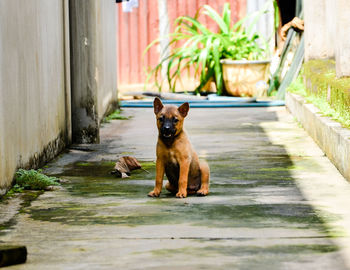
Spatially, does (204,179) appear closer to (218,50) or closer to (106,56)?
(106,56)

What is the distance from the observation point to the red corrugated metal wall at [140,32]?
1490 centimetres

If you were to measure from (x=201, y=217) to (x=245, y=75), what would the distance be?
27.3 feet

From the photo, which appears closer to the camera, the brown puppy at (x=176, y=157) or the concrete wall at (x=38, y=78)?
the brown puppy at (x=176, y=157)

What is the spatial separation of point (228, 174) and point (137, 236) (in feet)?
6.77

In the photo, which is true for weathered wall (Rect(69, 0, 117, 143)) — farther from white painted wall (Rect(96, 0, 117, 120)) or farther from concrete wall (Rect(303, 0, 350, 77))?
concrete wall (Rect(303, 0, 350, 77))

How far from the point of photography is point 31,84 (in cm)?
593

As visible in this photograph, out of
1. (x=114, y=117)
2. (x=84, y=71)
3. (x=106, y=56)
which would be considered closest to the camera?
(x=84, y=71)

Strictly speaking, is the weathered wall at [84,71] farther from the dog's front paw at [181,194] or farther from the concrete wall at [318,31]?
the dog's front paw at [181,194]

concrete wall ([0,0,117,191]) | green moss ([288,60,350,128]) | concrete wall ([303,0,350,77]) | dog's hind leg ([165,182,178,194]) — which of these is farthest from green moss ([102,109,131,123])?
dog's hind leg ([165,182,178,194])

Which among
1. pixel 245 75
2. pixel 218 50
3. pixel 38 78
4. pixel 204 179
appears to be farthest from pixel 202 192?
pixel 218 50

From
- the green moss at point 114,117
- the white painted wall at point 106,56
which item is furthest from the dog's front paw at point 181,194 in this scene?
the green moss at point 114,117

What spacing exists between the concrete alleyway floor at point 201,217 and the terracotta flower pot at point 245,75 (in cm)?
529

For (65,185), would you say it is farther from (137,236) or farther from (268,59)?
(268,59)

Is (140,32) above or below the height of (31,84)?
above
